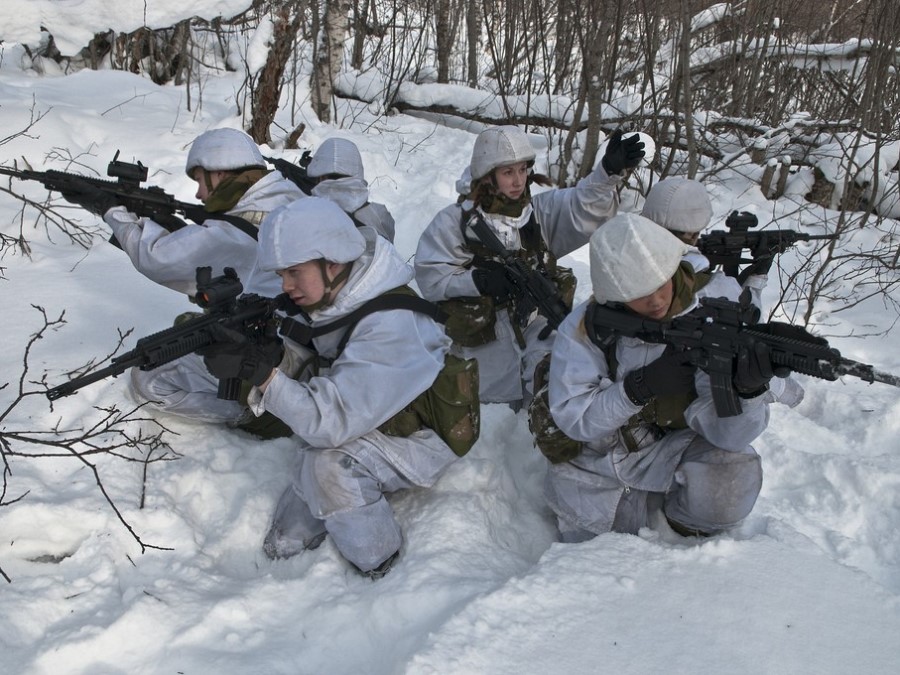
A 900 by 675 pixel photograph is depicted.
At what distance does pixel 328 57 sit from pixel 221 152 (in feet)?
15.9

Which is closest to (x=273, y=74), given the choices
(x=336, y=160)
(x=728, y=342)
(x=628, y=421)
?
(x=336, y=160)

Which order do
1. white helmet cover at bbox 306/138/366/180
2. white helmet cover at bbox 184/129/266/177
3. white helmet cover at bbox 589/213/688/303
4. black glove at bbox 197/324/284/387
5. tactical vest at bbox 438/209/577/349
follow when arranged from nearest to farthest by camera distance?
white helmet cover at bbox 589/213/688/303 → black glove at bbox 197/324/284/387 → white helmet cover at bbox 184/129/266/177 → tactical vest at bbox 438/209/577/349 → white helmet cover at bbox 306/138/366/180

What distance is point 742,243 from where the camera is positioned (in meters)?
3.46

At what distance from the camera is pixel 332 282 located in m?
2.51

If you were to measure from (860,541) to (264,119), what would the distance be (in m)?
5.75

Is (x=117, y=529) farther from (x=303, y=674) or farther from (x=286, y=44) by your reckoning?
(x=286, y=44)

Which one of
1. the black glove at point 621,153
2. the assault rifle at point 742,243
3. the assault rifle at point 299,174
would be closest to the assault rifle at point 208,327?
the black glove at point 621,153

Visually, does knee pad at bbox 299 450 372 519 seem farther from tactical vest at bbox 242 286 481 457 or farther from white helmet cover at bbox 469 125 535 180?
white helmet cover at bbox 469 125 535 180

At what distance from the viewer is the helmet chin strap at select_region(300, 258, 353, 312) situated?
8.13ft

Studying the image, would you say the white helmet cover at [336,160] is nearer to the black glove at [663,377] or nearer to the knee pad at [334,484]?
the knee pad at [334,484]

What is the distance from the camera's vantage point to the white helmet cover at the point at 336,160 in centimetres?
418

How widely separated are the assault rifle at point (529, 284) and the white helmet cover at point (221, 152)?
3.87ft

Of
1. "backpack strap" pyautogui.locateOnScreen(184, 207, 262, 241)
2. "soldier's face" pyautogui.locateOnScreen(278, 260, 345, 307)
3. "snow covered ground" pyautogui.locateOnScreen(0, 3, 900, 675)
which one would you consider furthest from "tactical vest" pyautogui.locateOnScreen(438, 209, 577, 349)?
"soldier's face" pyautogui.locateOnScreen(278, 260, 345, 307)

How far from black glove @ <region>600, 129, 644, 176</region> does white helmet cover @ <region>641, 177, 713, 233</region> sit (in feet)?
1.25
